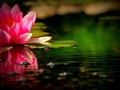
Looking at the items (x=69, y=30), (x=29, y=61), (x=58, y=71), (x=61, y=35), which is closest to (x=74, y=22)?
(x=69, y=30)

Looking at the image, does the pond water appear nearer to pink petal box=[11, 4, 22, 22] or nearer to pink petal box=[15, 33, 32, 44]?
pink petal box=[15, 33, 32, 44]

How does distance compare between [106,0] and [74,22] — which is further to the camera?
[106,0]

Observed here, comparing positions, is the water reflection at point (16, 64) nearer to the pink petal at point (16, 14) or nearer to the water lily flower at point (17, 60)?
the water lily flower at point (17, 60)

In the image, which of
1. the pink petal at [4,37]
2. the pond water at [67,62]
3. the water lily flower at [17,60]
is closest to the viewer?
the pond water at [67,62]

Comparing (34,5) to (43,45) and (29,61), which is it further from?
(29,61)

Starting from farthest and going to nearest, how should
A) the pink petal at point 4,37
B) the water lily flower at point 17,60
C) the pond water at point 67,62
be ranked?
the pink petal at point 4,37 → the water lily flower at point 17,60 → the pond water at point 67,62

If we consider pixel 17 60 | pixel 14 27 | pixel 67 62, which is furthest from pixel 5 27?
pixel 67 62

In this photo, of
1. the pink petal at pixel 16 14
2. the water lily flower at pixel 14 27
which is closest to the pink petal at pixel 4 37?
the water lily flower at pixel 14 27

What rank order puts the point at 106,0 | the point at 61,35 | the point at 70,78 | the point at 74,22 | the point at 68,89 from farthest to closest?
the point at 106,0 < the point at 74,22 < the point at 61,35 < the point at 70,78 < the point at 68,89
